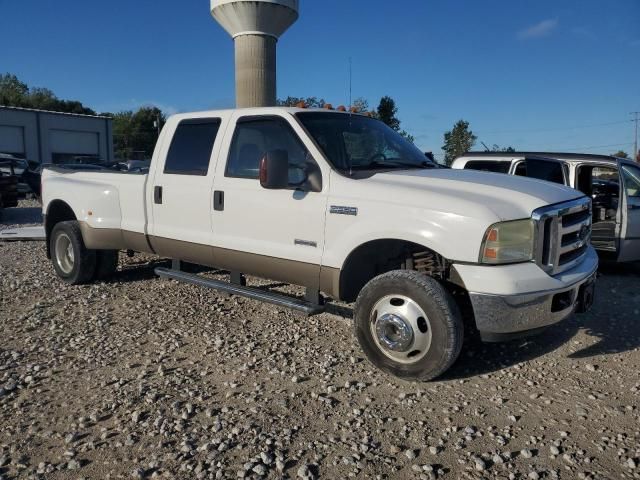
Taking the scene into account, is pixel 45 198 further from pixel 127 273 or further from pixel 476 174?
pixel 476 174

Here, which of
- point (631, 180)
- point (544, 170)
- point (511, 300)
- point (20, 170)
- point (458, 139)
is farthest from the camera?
point (458, 139)

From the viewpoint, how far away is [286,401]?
368cm

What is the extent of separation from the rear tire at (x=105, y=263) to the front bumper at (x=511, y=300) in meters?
4.71

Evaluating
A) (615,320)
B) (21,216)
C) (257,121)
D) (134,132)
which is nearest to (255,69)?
(21,216)

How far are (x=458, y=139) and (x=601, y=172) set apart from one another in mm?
23831

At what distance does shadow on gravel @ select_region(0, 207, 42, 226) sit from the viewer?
14281 mm

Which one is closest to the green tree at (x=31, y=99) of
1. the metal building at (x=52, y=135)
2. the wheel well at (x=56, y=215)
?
the metal building at (x=52, y=135)

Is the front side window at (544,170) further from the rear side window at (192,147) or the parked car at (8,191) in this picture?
the parked car at (8,191)

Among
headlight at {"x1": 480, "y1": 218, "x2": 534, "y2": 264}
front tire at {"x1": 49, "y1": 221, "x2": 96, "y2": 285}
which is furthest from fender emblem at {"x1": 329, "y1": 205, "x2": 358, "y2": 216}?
front tire at {"x1": 49, "y1": 221, "x2": 96, "y2": 285}

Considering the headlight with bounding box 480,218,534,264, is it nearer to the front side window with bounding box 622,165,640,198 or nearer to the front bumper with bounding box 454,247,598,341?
the front bumper with bounding box 454,247,598,341

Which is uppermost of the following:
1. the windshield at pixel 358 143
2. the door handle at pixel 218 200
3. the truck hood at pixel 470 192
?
the windshield at pixel 358 143

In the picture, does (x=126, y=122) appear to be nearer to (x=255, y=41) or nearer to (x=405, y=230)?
(x=255, y=41)

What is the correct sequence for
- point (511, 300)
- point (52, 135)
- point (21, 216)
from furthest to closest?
1. point (52, 135)
2. point (21, 216)
3. point (511, 300)

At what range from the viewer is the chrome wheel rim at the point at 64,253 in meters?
6.82
